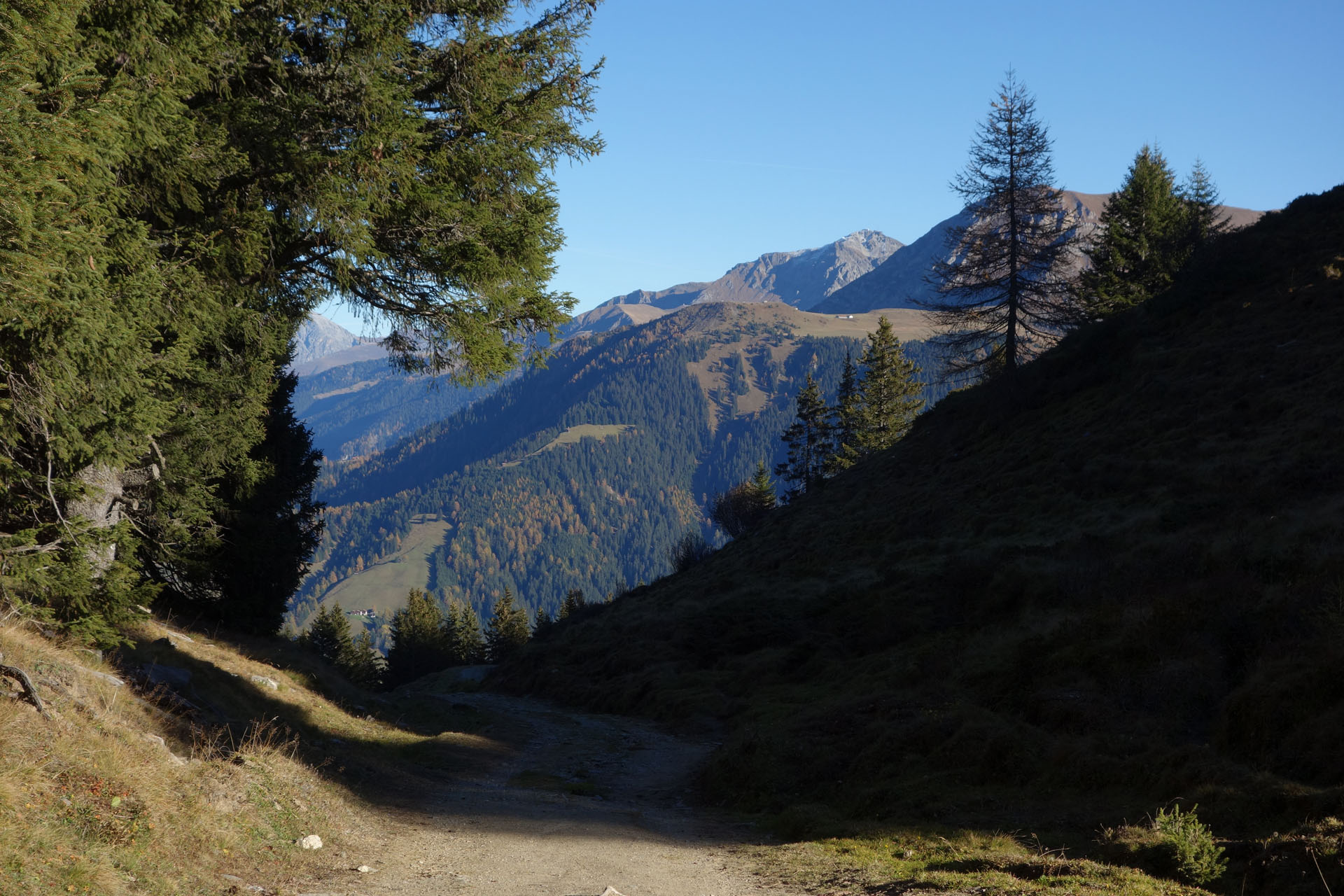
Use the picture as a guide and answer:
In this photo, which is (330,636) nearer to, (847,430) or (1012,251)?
(847,430)

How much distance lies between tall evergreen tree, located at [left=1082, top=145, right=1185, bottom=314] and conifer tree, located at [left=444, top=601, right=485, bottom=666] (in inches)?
2263

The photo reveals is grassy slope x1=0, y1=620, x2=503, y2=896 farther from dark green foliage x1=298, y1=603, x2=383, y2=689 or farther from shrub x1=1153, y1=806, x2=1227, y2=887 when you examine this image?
dark green foliage x1=298, y1=603, x2=383, y2=689

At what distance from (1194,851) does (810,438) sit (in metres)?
61.0

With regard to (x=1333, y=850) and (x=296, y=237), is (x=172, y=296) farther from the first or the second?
(x=1333, y=850)

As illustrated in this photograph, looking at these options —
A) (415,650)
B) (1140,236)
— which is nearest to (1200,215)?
(1140,236)

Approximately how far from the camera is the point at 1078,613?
13.9 meters

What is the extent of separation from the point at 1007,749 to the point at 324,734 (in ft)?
35.4

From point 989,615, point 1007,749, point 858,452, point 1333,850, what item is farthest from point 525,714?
point 858,452

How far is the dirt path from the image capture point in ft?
21.9

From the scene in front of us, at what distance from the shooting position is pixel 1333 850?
584 centimetres

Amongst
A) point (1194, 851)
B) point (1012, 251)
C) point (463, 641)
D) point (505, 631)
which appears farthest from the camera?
point (463, 641)

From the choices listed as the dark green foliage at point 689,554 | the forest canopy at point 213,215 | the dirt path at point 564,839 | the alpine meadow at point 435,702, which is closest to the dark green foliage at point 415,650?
the dark green foliage at point 689,554

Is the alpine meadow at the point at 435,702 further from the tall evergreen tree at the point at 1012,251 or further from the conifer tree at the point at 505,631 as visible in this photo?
the conifer tree at the point at 505,631

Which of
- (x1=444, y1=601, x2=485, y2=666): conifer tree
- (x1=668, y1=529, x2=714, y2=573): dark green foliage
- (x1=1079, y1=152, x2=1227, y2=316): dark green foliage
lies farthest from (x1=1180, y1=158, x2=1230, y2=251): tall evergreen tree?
(x1=444, y1=601, x2=485, y2=666): conifer tree
